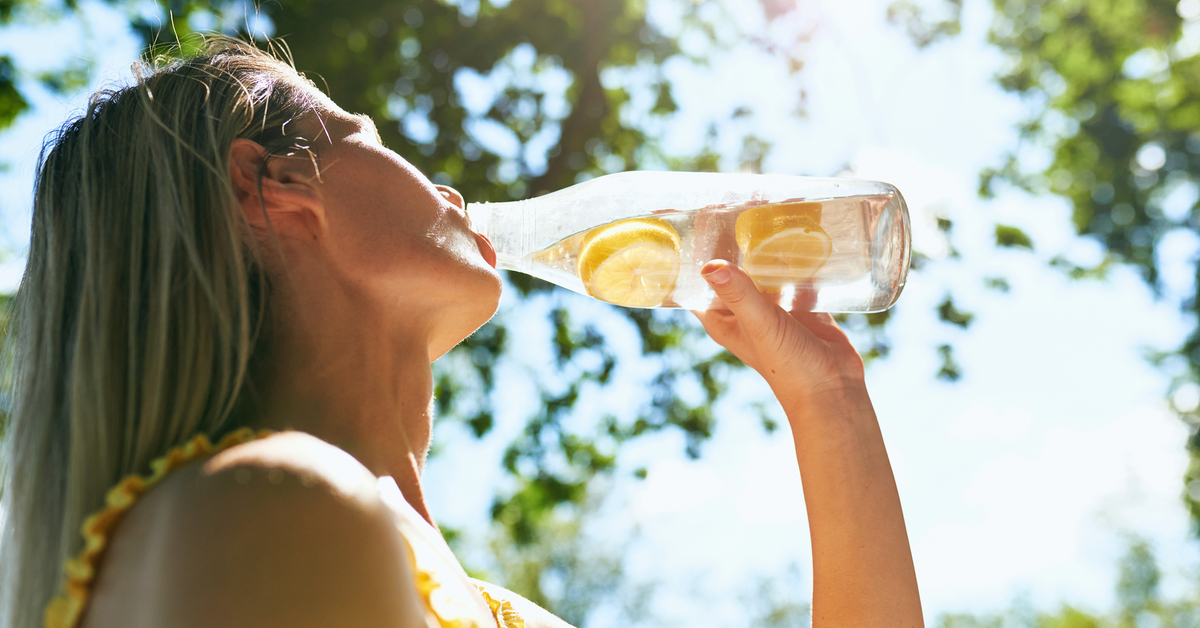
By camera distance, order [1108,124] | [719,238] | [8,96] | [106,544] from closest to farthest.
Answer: [106,544], [719,238], [8,96], [1108,124]

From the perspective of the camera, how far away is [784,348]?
2.00 meters

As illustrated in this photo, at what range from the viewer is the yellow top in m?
0.95

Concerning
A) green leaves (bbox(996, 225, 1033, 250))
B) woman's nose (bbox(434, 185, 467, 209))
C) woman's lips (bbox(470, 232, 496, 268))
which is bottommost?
woman's lips (bbox(470, 232, 496, 268))

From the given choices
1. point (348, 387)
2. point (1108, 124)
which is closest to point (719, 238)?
point (348, 387)

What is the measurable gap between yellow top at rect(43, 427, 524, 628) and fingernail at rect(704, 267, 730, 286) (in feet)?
3.17

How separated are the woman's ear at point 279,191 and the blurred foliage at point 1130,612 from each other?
105 feet

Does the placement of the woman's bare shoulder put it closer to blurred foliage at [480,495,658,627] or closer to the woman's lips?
the woman's lips

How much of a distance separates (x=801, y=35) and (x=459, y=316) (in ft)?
15.2

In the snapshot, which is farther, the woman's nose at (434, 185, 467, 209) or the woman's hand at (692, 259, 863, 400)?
the woman's hand at (692, 259, 863, 400)

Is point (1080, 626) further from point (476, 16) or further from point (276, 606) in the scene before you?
point (276, 606)

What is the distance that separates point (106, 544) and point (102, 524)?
0.08 ft

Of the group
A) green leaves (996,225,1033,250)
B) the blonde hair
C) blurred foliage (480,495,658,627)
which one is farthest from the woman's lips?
blurred foliage (480,495,658,627)

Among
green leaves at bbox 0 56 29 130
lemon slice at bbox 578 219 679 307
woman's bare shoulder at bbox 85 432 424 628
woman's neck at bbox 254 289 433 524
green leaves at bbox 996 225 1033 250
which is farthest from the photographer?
green leaves at bbox 996 225 1033 250

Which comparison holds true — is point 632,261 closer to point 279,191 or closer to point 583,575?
point 279,191
